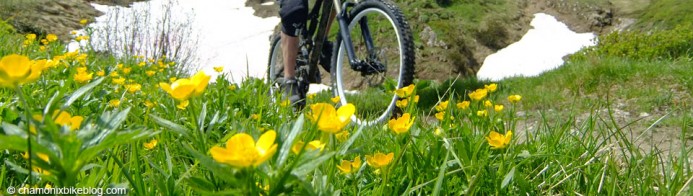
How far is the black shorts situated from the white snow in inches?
708

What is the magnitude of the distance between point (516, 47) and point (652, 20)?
18.9 feet

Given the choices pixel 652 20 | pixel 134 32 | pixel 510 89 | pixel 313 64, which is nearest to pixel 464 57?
pixel 652 20

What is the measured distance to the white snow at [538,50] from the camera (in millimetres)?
22000

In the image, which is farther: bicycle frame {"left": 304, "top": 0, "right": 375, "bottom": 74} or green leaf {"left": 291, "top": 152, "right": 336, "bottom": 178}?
bicycle frame {"left": 304, "top": 0, "right": 375, "bottom": 74}

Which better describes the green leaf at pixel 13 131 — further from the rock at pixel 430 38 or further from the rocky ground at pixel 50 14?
the rock at pixel 430 38

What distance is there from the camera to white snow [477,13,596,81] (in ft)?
72.2

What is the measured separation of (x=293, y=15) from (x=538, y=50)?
21366 mm

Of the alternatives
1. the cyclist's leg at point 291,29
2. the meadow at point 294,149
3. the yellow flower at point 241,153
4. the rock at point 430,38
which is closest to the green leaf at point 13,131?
the meadow at point 294,149

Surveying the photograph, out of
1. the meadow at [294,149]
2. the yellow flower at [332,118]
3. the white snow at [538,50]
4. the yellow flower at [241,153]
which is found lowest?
the white snow at [538,50]

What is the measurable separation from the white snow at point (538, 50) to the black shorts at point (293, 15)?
17976 millimetres

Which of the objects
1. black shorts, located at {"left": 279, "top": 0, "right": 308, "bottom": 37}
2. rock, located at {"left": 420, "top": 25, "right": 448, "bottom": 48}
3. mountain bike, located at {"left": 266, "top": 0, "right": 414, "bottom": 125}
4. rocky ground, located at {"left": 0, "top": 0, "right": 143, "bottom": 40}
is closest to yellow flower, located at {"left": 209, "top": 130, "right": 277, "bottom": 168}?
mountain bike, located at {"left": 266, "top": 0, "right": 414, "bottom": 125}

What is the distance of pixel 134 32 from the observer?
12.2 meters

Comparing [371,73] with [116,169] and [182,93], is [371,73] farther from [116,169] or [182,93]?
[182,93]

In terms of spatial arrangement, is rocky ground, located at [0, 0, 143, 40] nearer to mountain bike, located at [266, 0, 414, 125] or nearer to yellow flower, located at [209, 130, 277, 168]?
mountain bike, located at [266, 0, 414, 125]
